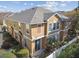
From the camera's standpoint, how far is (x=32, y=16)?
3.47 meters

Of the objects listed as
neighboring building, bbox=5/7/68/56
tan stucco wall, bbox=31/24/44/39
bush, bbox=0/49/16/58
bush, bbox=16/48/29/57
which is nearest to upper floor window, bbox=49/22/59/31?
neighboring building, bbox=5/7/68/56

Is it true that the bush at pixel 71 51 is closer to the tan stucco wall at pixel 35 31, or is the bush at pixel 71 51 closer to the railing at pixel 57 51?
the railing at pixel 57 51

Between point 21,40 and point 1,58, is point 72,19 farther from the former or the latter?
point 1,58

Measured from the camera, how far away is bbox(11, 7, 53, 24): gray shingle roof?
11.3ft

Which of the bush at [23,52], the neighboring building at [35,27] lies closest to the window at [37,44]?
the neighboring building at [35,27]

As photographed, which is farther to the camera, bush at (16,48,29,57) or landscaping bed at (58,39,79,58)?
landscaping bed at (58,39,79,58)

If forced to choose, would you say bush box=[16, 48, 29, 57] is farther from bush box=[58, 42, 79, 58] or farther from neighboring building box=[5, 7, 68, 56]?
bush box=[58, 42, 79, 58]

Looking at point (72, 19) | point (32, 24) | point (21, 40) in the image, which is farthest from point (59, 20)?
point (21, 40)

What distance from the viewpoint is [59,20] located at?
3.57 metres

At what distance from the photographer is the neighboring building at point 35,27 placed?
3461 millimetres

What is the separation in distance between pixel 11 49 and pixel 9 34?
0.23 meters

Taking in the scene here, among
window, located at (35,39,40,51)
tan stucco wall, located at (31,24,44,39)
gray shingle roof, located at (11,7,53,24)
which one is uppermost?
gray shingle roof, located at (11,7,53,24)

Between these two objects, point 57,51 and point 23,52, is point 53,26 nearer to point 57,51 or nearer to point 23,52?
point 57,51

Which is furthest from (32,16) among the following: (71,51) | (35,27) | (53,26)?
(71,51)
